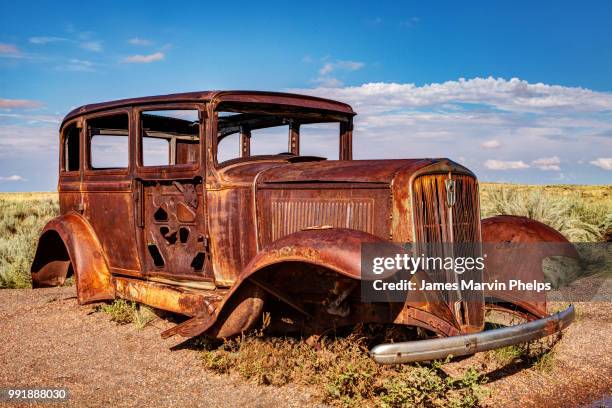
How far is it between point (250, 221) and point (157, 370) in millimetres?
1300

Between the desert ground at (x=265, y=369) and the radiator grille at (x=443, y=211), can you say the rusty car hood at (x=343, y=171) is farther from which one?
the desert ground at (x=265, y=369)

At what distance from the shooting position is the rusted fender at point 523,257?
15.0 feet

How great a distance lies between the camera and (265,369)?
393cm

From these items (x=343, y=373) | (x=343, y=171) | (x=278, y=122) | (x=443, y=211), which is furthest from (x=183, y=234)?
(x=443, y=211)

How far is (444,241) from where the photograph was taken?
3.77 m

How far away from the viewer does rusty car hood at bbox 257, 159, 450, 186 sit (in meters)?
3.69

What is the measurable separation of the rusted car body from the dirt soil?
13.5 inches

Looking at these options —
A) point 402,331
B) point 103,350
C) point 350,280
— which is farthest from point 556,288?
point 103,350

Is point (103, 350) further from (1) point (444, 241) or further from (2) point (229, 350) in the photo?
(1) point (444, 241)

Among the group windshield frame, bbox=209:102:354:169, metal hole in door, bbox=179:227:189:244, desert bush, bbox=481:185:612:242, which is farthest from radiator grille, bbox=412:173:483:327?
desert bush, bbox=481:185:612:242

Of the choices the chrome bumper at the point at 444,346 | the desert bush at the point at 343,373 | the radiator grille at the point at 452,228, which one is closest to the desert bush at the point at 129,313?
the desert bush at the point at 343,373

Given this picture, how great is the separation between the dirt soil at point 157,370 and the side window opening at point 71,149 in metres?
1.67

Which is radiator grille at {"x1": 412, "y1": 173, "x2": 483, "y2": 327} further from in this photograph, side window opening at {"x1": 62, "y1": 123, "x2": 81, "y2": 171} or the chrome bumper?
side window opening at {"x1": 62, "y1": 123, "x2": 81, "y2": 171}

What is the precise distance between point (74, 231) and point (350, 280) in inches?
129
